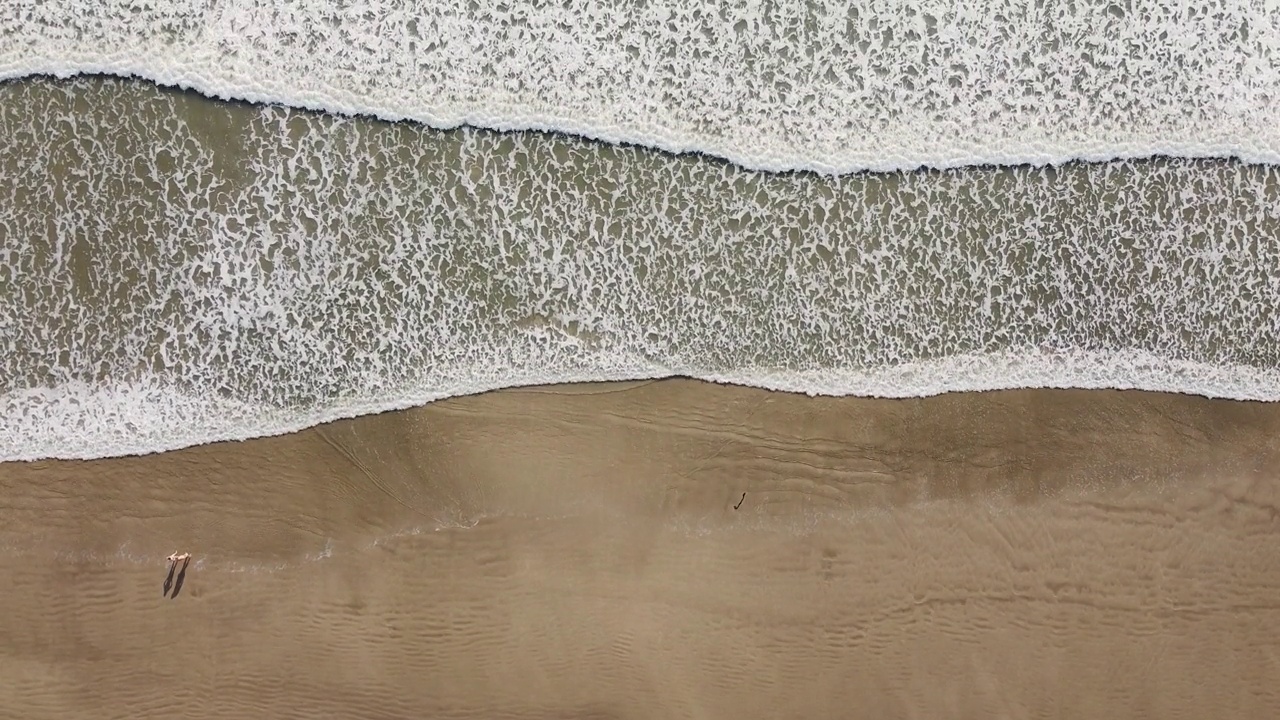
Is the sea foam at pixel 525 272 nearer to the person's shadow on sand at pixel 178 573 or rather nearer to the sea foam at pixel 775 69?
the sea foam at pixel 775 69

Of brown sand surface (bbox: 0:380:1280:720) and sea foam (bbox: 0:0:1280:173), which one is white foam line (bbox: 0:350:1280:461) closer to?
brown sand surface (bbox: 0:380:1280:720)

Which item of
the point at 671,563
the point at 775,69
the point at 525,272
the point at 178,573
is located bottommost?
the point at 178,573

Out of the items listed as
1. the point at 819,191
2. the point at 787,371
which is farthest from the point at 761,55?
the point at 787,371

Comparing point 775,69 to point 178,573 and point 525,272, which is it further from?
point 178,573

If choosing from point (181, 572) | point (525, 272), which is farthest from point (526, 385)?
point (181, 572)

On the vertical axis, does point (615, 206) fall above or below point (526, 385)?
above
